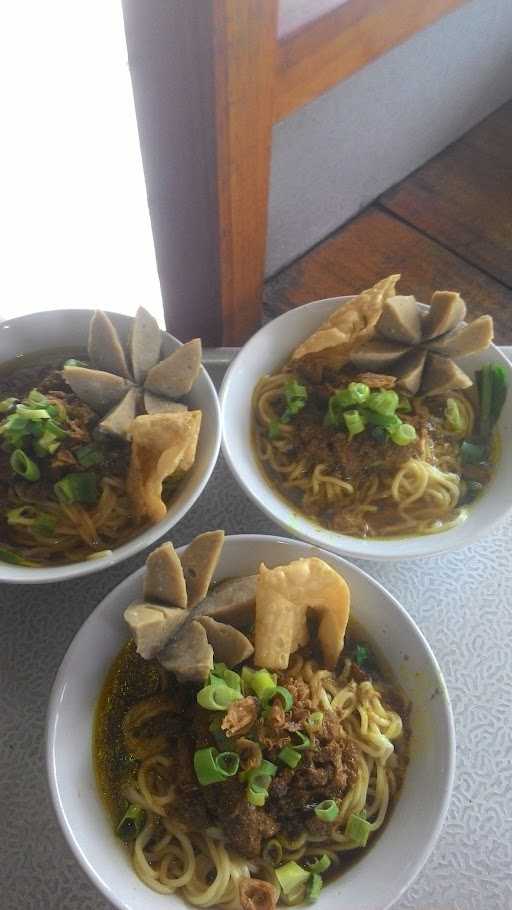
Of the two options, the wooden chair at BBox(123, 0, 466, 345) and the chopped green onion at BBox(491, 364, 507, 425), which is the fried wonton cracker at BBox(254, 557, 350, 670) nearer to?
the chopped green onion at BBox(491, 364, 507, 425)

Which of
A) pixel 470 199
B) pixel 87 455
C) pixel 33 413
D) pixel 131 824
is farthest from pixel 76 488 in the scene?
pixel 470 199

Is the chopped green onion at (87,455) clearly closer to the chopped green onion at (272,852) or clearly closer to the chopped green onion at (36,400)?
the chopped green onion at (36,400)

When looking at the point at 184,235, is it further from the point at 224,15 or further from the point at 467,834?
the point at 467,834

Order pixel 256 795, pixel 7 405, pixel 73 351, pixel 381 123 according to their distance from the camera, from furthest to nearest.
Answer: pixel 381 123
pixel 73 351
pixel 7 405
pixel 256 795

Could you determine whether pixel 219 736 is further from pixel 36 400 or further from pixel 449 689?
pixel 36 400

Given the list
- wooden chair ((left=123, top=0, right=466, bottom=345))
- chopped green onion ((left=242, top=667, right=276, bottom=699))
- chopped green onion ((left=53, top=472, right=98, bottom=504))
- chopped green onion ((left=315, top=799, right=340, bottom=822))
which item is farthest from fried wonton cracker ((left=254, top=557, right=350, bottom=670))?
wooden chair ((left=123, top=0, right=466, bottom=345))

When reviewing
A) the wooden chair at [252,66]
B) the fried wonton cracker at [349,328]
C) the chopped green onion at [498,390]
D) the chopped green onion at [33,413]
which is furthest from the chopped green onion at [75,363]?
the chopped green onion at [498,390]
